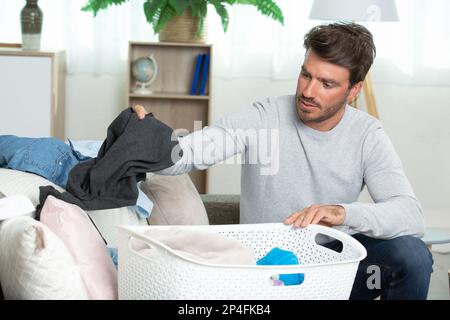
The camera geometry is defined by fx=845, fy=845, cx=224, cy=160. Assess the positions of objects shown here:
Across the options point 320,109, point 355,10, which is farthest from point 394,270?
point 355,10

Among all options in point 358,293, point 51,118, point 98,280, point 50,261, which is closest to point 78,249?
point 98,280

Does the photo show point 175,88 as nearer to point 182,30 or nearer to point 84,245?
point 182,30

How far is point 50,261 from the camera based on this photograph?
4.71ft

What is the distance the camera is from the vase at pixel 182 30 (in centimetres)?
427

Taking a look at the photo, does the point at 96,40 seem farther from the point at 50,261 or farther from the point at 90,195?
the point at 50,261

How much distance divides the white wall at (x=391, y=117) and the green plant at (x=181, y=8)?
42cm

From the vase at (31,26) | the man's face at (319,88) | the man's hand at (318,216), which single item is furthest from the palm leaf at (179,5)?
the man's hand at (318,216)

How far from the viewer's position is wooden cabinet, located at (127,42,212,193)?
4.39m

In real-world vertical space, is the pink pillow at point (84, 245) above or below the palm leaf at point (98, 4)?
below

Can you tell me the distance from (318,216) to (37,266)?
712 mm

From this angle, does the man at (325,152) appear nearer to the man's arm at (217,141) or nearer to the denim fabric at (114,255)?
the man's arm at (217,141)

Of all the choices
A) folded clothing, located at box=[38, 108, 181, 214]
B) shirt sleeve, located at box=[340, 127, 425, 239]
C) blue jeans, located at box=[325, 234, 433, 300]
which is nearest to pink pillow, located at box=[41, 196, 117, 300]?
folded clothing, located at box=[38, 108, 181, 214]

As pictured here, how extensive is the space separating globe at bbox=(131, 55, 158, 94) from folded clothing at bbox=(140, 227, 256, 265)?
2711 mm

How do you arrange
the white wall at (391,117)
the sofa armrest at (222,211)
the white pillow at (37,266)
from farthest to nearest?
the white wall at (391,117) → the sofa armrest at (222,211) → the white pillow at (37,266)
